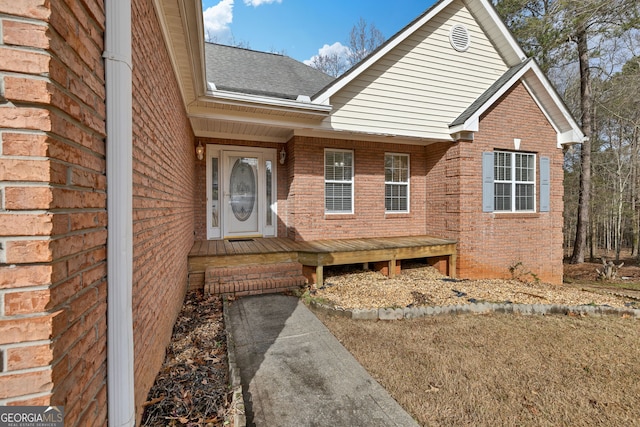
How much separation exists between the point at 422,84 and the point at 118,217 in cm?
767

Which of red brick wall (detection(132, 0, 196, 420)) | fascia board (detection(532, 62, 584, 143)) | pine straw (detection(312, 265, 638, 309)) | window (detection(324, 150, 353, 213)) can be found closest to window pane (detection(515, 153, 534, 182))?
fascia board (detection(532, 62, 584, 143))

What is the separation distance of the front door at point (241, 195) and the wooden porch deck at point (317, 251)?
36 centimetres

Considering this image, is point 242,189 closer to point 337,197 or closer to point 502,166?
point 337,197

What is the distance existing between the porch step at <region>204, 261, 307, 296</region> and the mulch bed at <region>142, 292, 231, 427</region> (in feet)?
3.88

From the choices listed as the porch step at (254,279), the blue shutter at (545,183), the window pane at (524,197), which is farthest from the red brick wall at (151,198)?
the blue shutter at (545,183)

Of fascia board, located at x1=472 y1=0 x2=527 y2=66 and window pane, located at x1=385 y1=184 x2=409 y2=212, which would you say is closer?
fascia board, located at x1=472 y1=0 x2=527 y2=66

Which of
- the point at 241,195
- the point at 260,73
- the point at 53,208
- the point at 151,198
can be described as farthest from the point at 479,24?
the point at 53,208

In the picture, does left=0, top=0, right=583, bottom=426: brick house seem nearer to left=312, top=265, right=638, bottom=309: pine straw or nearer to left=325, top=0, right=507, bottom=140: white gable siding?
left=325, top=0, right=507, bottom=140: white gable siding

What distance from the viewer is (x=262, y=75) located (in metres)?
7.94

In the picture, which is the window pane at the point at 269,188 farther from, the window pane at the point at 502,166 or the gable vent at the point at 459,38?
the window pane at the point at 502,166

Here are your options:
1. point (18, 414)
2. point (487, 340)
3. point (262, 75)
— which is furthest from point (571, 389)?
point (262, 75)

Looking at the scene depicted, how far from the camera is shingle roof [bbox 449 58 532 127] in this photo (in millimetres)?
7336

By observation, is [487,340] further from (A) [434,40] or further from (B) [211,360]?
(A) [434,40]

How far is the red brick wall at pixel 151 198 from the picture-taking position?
2129 mm
